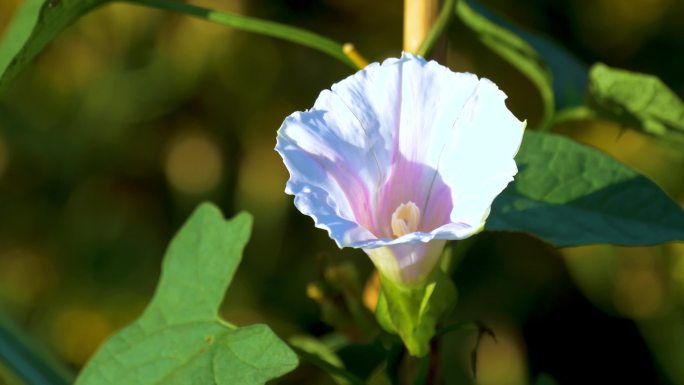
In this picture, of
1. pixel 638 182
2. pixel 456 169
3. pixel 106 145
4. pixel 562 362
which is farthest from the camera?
pixel 106 145


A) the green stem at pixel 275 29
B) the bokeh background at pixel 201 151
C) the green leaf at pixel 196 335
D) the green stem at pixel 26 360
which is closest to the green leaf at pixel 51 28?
the green stem at pixel 275 29

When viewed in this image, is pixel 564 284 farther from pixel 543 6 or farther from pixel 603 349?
pixel 543 6

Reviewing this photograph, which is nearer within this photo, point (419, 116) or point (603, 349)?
point (419, 116)

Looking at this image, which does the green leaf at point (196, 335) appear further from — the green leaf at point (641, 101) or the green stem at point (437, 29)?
the green leaf at point (641, 101)

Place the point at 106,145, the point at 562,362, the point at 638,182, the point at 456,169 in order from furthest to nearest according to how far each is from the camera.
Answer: the point at 106,145
the point at 562,362
the point at 638,182
the point at 456,169

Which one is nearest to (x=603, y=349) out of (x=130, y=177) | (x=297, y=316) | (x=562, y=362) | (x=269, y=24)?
(x=562, y=362)

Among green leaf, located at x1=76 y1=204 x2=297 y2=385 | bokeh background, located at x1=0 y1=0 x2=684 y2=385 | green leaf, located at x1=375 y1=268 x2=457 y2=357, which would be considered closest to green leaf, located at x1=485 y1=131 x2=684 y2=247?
green leaf, located at x1=375 y1=268 x2=457 y2=357

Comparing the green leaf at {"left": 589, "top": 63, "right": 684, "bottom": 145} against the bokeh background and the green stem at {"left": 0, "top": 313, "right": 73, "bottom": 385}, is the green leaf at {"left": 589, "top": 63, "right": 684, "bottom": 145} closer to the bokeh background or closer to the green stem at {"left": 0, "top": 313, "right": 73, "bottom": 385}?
the green stem at {"left": 0, "top": 313, "right": 73, "bottom": 385}
